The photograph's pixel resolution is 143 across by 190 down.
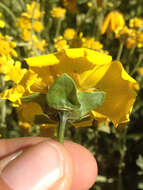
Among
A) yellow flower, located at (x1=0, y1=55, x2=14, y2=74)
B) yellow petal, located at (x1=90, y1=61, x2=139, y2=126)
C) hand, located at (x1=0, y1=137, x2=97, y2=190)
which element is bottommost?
hand, located at (x1=0, y1=137, x2=97, y2=190)

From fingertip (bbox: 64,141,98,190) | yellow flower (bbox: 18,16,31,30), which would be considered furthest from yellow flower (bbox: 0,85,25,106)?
yellow flower (bbox: 18,16,31,30)

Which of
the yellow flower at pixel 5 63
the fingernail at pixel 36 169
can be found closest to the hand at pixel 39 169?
the fingernail at pixel 36 169

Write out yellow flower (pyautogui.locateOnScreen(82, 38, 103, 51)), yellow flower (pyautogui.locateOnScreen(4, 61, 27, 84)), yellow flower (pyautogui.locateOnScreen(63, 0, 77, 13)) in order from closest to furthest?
yellow flower (pyautogui.locateOnScreen(4, 61, 27, 84)) → yellow flower (pyautogui.locateOnScreen(82, 38, 103, 51)) → yellow flower (pyautogui.locateOnScreen(63, 0, 77, 13))

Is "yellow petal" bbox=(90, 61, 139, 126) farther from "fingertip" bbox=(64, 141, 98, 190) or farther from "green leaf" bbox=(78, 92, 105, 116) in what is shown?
"fingertip" bbox=(64, 141, 98, 190)

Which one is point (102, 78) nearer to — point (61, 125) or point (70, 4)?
point (61, 125)

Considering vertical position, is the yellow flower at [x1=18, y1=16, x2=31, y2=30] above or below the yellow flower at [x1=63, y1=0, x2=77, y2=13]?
below

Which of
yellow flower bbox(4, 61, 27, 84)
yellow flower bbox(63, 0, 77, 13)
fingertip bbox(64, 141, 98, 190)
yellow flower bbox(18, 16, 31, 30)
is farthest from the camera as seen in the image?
yellow flower bbox(63, 0, 77, 13)

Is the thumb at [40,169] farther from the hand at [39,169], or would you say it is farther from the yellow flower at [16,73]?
the yellow flower at [16,73]

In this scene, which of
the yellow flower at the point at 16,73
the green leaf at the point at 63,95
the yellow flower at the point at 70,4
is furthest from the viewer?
the yellow flower at the point at 70,4

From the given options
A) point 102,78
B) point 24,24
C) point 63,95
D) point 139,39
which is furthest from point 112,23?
point 63,95
